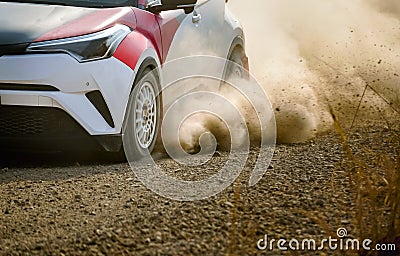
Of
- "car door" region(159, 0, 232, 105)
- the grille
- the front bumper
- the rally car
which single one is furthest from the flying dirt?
the grille

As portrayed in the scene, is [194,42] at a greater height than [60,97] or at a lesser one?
lesser

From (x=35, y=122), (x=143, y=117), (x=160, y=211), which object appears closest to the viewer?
(x=160, y=211)

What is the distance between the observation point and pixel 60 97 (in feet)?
19.3

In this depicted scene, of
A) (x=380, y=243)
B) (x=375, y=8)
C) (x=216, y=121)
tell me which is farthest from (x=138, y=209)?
(x=375, y=8)

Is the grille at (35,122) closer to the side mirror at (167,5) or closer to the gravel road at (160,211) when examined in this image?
the gravel road at (160,211)

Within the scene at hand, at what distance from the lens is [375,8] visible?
1484 cm

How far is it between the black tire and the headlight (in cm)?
39

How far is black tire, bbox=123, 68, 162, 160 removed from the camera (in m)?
6.24

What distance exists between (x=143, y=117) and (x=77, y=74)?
77 centimetres

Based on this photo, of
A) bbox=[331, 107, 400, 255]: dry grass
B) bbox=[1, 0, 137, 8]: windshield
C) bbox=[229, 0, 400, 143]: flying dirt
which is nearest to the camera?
bbox=[331, 107, 400, 255]: dry grass

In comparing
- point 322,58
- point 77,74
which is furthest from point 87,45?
point 322,58

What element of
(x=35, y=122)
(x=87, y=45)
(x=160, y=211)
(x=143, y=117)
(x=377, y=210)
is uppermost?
(x=87, y=45)

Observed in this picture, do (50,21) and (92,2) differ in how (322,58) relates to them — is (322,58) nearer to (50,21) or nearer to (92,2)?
(92,2)

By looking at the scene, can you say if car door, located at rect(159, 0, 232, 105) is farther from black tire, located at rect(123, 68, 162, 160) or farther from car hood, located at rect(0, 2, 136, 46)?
car hood, located at rect(0, 2, 136, 46)
